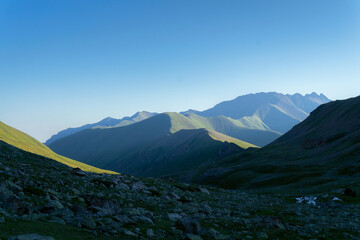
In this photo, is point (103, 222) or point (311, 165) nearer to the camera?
point (103, 222)

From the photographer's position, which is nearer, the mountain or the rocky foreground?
the rocky foreground

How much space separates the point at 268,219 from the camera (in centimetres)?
2344

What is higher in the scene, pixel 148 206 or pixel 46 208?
pixel 46 208

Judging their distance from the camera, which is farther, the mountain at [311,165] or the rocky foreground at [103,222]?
the mountain at [311,165]

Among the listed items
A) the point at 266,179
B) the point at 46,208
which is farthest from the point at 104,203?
the point at 266,179

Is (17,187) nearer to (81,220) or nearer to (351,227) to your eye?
(81,220)

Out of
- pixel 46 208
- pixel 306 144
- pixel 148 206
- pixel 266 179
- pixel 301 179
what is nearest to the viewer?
pixel 46 208

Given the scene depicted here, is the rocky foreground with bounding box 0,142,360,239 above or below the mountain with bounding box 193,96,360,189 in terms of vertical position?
above

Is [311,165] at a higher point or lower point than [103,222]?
lower

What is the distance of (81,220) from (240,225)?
14.0 m

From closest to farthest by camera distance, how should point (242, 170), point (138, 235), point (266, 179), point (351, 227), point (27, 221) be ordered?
point (27, 221), point (138, 235), point (351, 227), point (266, 179), point (242, 170)

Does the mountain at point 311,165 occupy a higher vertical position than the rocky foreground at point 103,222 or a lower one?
lower

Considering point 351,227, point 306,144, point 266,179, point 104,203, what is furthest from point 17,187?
point 306,144

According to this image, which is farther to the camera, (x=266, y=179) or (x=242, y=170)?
(x=242, y=170)
